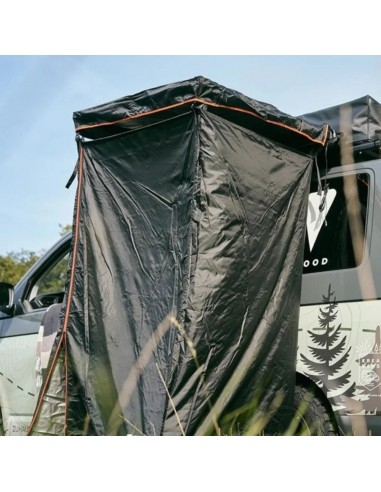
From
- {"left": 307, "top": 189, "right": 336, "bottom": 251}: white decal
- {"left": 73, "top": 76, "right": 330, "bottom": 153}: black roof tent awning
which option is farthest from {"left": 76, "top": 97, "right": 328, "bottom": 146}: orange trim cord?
{"left": 307, "top": 189, "right": 336, "bottom": 251}: white decal

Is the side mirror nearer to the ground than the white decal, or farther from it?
nearer to the ground

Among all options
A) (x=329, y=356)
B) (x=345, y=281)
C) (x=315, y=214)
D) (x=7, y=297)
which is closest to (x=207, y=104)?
(x=315, y=214)

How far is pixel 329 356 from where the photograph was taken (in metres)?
3.97

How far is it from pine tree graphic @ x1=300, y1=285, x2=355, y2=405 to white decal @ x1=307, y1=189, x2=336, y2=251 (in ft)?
1.41

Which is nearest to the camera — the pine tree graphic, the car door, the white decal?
the pine tree graphic

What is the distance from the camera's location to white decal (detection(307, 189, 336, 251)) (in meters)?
4.36

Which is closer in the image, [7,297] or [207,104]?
[207,104]

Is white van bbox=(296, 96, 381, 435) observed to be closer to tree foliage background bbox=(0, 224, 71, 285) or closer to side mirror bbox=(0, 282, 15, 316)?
side mirror bbox=(0, 282, 15, 316)

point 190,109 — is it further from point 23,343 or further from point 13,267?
point 13,267

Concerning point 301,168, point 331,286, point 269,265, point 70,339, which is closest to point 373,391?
point 331,286

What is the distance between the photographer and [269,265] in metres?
4.12

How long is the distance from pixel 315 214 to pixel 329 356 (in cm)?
95

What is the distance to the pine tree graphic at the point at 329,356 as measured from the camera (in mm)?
3913

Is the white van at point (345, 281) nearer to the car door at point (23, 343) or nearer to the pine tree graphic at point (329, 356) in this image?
the pine tree graphic at point (329, 356)
